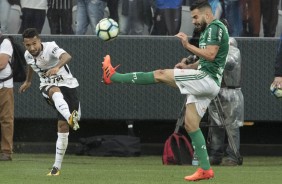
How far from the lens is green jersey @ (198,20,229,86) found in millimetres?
12062

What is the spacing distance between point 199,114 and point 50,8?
5.71 metres

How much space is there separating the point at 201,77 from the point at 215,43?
0.43 metres

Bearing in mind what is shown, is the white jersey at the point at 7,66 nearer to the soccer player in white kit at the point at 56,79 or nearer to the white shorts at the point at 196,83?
the soccer player in white kit at the point at 56,79

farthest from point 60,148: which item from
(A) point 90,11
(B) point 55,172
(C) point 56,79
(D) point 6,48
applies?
(A) point 90,11

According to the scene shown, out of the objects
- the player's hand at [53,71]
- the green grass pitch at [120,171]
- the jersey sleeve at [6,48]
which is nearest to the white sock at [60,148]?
the green grass pitch at [120,171]

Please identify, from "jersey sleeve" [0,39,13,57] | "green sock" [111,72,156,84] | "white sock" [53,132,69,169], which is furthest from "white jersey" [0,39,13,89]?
"green sock" [111,72,156,84]

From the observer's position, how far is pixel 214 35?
12.1 meters

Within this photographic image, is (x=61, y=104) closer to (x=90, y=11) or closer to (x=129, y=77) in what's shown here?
(x=129, y=77)

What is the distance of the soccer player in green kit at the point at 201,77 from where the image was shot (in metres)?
12.0

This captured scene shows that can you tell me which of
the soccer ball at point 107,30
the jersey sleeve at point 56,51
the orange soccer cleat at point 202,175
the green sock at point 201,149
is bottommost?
the orange soccer cleat at point 202,175

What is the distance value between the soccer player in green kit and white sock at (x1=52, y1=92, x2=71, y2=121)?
52.6 inches

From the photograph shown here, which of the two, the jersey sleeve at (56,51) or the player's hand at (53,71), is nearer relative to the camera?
the player's hand at (53,71)

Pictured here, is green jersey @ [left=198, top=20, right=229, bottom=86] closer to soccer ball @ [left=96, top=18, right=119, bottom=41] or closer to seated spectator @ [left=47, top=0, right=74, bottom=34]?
soccer ball @ [left=96, top=18, right=119, bottom=41]

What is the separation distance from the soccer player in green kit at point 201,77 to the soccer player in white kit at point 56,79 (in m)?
1.47
